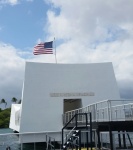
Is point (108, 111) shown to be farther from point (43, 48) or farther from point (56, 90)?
point (43, 48)

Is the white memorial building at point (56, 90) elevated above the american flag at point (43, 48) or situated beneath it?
situated beneath

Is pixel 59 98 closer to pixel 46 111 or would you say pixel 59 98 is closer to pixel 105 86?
pixel 46 111

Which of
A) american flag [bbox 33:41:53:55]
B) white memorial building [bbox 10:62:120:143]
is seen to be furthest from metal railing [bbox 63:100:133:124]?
american flag [bbox 33:41:53:55]

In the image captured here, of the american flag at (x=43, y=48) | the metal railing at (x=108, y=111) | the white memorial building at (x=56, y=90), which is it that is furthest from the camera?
the american flag at (x=43, y=48)

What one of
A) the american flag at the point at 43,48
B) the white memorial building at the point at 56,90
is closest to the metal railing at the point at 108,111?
the white memorial building at the point at 56,90

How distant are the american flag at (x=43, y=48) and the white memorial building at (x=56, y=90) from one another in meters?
1.19

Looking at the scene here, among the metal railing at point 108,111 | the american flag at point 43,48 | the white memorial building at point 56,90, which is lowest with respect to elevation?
the metal railing at point 108,111

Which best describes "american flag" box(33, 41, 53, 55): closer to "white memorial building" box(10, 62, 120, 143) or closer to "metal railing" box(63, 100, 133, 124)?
"white memorial building" box(10, 62, 120, 143)

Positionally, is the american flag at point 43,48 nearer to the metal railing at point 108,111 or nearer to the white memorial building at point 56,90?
the white memorial building at point 56,90

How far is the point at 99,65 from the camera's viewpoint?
2284cm

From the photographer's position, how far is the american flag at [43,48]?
2153 cm

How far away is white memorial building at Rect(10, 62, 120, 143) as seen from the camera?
2020cm

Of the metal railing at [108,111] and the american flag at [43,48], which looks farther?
the american flag at [43,48]

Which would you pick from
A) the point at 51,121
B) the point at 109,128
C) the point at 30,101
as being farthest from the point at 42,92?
the point at 109,128
